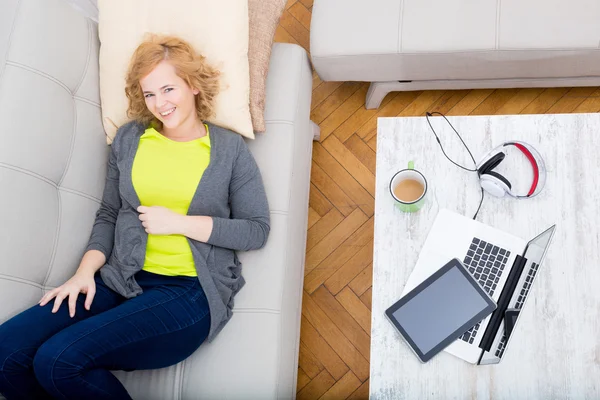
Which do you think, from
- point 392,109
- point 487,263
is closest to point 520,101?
point 392,109

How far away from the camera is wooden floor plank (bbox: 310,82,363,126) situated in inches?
79.3

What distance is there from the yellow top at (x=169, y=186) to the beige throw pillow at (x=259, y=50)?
205mm

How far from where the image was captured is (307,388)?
1721 millimetres

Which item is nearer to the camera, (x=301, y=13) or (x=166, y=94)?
(x=166, y=94)

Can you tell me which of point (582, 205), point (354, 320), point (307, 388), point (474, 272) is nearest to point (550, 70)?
point (582, 205)

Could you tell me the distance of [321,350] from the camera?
1748mm

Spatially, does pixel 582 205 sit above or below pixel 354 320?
above

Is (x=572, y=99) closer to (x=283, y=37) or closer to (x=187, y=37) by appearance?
(x=283, y=37)

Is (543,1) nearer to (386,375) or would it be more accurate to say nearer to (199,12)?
(199,12)

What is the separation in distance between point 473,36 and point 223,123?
76 cm

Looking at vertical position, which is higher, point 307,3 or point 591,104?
point 307,3

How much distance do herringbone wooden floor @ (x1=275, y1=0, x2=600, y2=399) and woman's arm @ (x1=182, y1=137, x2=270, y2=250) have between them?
504 millimetres

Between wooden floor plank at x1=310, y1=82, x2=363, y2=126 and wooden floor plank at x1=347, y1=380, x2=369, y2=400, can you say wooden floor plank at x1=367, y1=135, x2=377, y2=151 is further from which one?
wooden floor plank at x1=347, y1=380, x2=369, y2=400

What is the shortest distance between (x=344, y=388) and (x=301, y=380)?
14 centimetres
